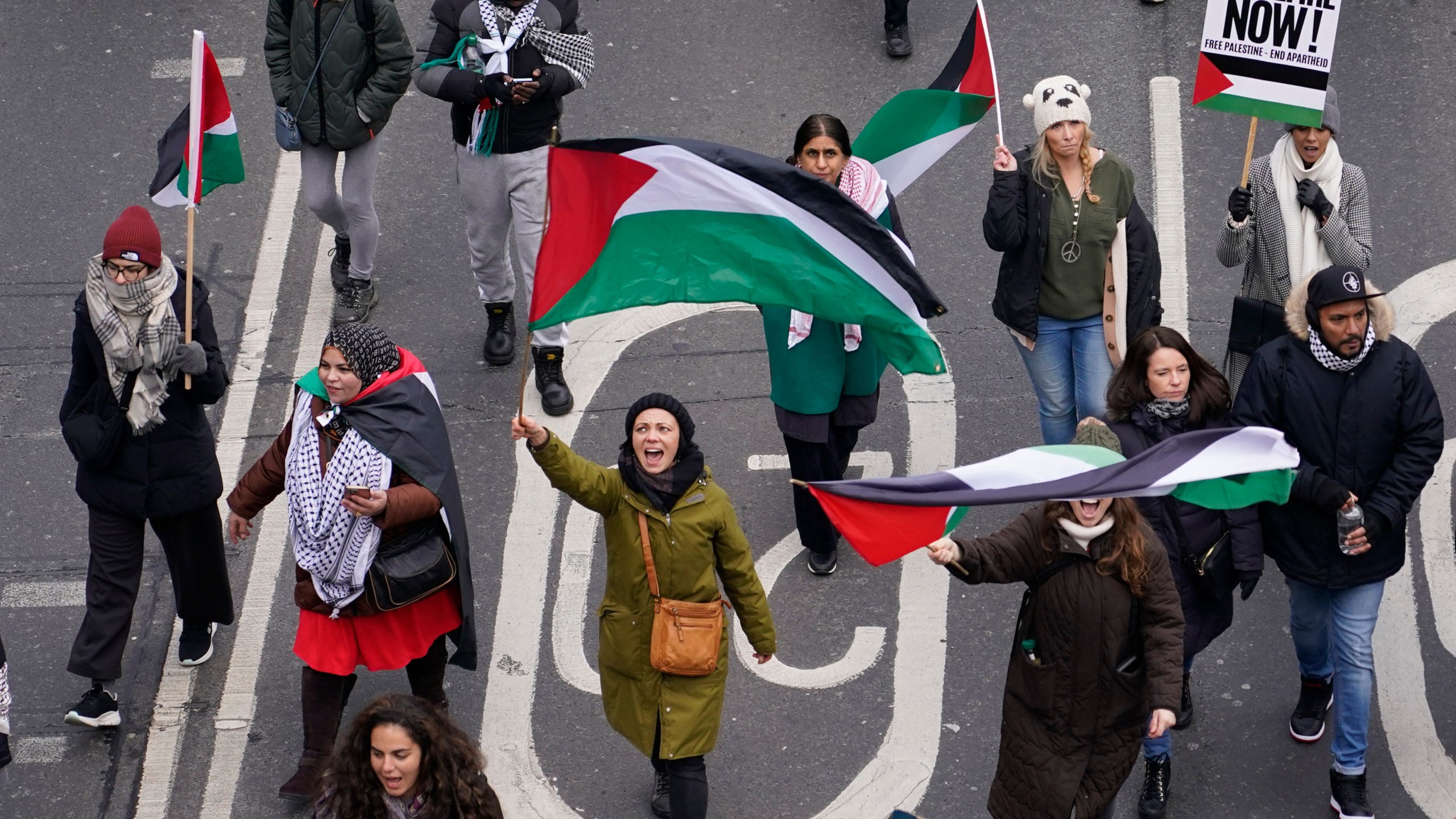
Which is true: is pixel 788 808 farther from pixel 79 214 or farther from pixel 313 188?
pixel 79 214

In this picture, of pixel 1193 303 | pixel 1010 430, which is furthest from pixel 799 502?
pixel 1193 303

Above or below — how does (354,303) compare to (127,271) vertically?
above

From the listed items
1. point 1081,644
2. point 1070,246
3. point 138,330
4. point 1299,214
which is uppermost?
point 1299,214

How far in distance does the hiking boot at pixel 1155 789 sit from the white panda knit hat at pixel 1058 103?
2.55 m

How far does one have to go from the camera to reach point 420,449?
6.98 meters

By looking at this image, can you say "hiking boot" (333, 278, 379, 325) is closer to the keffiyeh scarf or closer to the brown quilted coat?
the keffiyeh scarf

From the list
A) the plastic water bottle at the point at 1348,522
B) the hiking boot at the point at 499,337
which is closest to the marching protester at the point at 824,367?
the hiking boot at the point at 499,337

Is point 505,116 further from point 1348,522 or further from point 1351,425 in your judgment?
point 1348,522

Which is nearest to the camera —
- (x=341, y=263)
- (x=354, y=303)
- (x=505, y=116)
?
(x=505, y=116)

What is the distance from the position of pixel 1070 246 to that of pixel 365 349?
2.97 meters

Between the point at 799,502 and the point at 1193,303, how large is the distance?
2570 mm

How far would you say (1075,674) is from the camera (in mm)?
6371

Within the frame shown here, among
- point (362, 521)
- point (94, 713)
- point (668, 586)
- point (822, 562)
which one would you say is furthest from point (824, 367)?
point (94, 713)

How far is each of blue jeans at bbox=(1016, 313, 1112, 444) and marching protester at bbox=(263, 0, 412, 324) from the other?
128 inches
